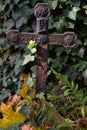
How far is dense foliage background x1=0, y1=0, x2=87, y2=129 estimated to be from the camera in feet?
10.6

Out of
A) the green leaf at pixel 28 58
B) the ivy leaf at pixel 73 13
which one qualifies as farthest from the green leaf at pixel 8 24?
the ivy leaf at pixel 73 13

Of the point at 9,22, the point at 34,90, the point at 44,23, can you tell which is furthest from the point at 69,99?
the point at 9,22

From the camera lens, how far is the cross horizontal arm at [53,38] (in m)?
2.80

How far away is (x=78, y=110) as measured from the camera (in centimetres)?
277

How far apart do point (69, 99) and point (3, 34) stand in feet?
3.64

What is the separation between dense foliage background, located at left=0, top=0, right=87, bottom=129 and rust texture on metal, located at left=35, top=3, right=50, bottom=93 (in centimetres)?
43

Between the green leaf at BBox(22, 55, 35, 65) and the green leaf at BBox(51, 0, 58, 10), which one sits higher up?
the green leaf at BBox(51, 0, 58, 10)

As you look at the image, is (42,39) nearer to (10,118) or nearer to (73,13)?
(73,13)

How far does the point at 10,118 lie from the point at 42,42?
57 cm

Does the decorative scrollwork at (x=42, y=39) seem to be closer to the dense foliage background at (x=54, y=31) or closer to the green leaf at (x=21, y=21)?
the dense foliage background at (x=54, y=31)

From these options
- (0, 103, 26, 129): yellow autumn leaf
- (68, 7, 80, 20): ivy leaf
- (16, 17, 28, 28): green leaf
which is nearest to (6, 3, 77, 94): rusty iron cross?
(0, 103, 26, 129): yellow autumn leaf

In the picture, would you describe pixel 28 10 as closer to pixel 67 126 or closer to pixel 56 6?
pixel 56 6

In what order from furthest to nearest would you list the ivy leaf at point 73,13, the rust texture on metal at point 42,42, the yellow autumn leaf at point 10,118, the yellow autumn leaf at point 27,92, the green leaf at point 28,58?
the green leaf at point 28,58, the ivy leaf at point 73,13, the yellow autumn leaf at point 27,92, the rust texture on metal at point 42,42, the yellow autumn leaf at point 10,118

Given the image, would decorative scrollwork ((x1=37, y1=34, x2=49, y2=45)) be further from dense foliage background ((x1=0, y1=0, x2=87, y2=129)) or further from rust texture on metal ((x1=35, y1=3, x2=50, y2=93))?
dense foliage background ((x1=0, y1=0, x2=87, y2=129))
